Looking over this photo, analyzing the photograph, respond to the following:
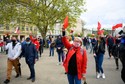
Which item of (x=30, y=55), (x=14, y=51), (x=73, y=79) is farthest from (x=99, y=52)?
(x=73, y=79)

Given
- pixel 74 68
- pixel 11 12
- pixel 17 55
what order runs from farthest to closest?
pixel 11 12 → pixel 17 55 → pixel 74 68

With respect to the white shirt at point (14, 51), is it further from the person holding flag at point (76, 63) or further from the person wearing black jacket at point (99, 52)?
the person holding flag at point (76, 63)

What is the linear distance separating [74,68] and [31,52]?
400 cm

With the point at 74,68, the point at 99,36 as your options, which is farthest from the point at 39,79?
the point at 74,68

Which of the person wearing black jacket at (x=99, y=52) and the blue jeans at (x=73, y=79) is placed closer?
the blue jeans at (x=73, y=79)

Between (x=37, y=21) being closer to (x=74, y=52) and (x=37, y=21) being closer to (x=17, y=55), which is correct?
(x=17, y=55)

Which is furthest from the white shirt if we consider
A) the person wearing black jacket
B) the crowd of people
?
the person wearing black jacket

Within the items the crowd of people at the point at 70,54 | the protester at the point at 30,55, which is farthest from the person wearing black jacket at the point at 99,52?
the protester at the point at 30,55

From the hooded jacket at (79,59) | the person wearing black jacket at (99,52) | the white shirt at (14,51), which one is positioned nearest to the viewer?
the hooded jacket at (79,59)

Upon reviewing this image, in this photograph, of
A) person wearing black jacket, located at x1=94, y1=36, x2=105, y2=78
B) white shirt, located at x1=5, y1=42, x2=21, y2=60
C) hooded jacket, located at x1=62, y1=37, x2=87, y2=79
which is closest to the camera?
hooded jacket, located at x1=62, y1=37, x2=87, y2=79

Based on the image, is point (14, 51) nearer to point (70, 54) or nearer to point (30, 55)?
point (30, 55)

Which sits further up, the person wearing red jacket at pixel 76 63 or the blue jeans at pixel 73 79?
the person wearing red jacket at pixel 76 63

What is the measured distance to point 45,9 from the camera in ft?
124

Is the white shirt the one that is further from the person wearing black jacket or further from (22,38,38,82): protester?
the person wearing black jacket
